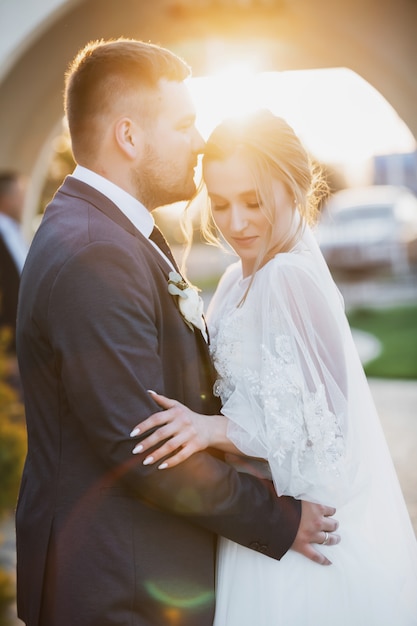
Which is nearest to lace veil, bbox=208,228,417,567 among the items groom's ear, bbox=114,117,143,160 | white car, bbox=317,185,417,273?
groom's ear, bbox=114,117,143,160

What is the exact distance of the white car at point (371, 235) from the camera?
76.8ft

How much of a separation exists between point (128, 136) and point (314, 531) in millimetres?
1285

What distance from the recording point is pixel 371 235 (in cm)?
2405

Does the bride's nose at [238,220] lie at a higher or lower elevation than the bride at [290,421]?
higher

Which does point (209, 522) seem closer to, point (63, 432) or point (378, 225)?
point (63, 432)

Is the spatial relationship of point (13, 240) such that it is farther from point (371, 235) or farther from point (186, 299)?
point (371, 235)

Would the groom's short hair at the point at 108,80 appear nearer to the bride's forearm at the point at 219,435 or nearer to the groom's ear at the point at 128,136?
the groom's ear at the point at 128,136

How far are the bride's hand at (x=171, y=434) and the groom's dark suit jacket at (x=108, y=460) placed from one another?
3 cm


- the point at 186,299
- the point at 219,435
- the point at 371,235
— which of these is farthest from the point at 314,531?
the point at 371,235

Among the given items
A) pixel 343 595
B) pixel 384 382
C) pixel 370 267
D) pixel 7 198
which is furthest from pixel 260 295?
pixel 370 267

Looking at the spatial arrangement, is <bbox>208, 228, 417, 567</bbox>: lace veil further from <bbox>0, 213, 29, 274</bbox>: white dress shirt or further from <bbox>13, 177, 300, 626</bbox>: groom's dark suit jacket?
<bbox>0, 213, 29, 274</bbox>: white dress shirt

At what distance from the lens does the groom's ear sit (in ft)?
7.93

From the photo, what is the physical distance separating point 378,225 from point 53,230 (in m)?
23.5

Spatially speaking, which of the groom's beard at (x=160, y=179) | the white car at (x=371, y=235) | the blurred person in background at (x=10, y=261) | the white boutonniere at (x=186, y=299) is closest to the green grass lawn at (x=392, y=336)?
the white car at (x=371, y=235)
